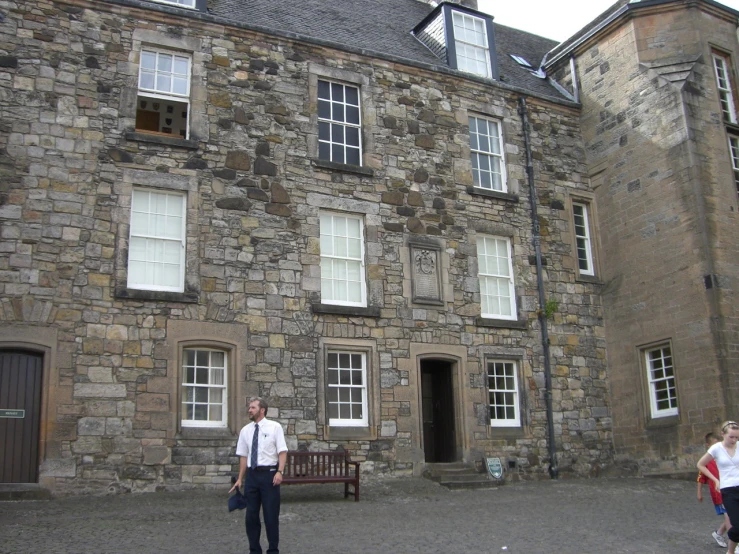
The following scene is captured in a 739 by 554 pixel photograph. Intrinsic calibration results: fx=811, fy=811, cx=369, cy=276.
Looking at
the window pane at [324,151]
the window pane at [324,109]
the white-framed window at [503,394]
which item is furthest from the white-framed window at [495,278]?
the window pane at [324,109]

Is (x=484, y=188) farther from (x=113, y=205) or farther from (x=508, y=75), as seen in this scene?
→ (x=113, y=205)

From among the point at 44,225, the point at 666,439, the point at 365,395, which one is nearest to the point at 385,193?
the point at 365,395

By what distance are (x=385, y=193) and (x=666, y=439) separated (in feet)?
24.3

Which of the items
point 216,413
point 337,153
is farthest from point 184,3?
point 216,413

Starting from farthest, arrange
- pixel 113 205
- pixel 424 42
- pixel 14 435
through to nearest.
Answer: pixel 424 42, pixel 113 205, pixel 14 435

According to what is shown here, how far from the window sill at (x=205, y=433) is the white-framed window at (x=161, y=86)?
204 inches

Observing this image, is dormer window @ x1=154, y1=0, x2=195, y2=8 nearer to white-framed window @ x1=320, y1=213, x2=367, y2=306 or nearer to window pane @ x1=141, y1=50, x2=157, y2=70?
window pane @ x1=141, y1=50, x2=157, y2=70

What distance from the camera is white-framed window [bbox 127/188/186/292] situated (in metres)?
13.6

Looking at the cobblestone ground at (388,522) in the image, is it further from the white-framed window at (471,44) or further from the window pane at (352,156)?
the white-framed window at (471,44)

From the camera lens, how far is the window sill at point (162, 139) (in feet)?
45.7

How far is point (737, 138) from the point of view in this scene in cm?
1750

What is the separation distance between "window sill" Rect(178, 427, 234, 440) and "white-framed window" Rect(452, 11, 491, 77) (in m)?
9.74

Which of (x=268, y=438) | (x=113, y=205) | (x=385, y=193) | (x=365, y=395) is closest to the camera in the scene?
(x=268, y=438)

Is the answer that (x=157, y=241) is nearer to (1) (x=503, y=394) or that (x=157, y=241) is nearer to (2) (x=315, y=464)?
(2) (x=315, y=464)
